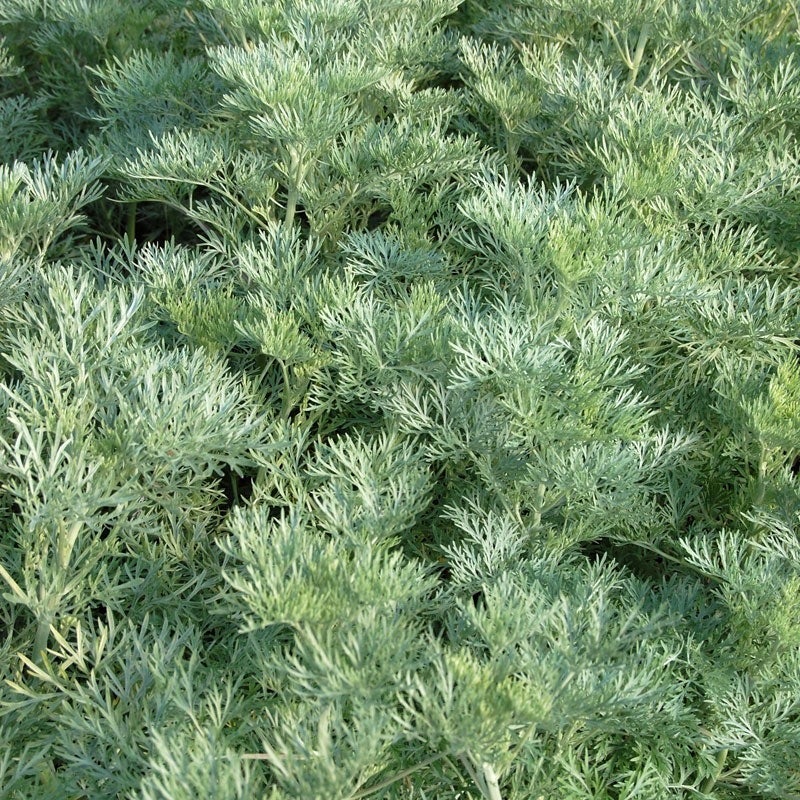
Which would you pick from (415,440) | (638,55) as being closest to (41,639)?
(415,440)

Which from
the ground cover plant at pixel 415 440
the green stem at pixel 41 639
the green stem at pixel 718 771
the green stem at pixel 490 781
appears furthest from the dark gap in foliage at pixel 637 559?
the green stem at pixel 41 639

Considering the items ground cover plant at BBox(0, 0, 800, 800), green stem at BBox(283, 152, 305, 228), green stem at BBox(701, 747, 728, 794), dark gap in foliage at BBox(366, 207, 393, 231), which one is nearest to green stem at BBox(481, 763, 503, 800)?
ground cover plant at BBox(0, 0, 800, 800)

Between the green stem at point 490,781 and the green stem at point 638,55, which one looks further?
the green stem at point 638,55

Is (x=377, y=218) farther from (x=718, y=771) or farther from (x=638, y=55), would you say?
(x=718, y=771)

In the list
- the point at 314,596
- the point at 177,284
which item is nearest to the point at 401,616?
the point at 314,596

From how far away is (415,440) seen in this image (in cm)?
203

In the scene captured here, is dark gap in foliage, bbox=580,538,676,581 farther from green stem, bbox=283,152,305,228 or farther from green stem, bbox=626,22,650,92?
green stem, bbox=626,22,650,92

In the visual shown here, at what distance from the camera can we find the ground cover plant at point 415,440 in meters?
1.58

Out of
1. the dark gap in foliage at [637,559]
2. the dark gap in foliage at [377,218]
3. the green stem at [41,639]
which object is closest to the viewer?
the green stem at [41,639]

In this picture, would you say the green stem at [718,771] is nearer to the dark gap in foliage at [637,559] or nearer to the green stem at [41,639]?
the dark gap in foliage at [637,559]

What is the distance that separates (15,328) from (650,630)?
4.68ft

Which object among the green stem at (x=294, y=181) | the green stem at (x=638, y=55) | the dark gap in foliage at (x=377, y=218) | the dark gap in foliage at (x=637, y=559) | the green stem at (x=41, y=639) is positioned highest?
the green stem at (x=294, y=181)

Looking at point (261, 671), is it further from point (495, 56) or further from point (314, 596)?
point (495, 56)

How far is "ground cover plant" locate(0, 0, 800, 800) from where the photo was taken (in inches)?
62.0
